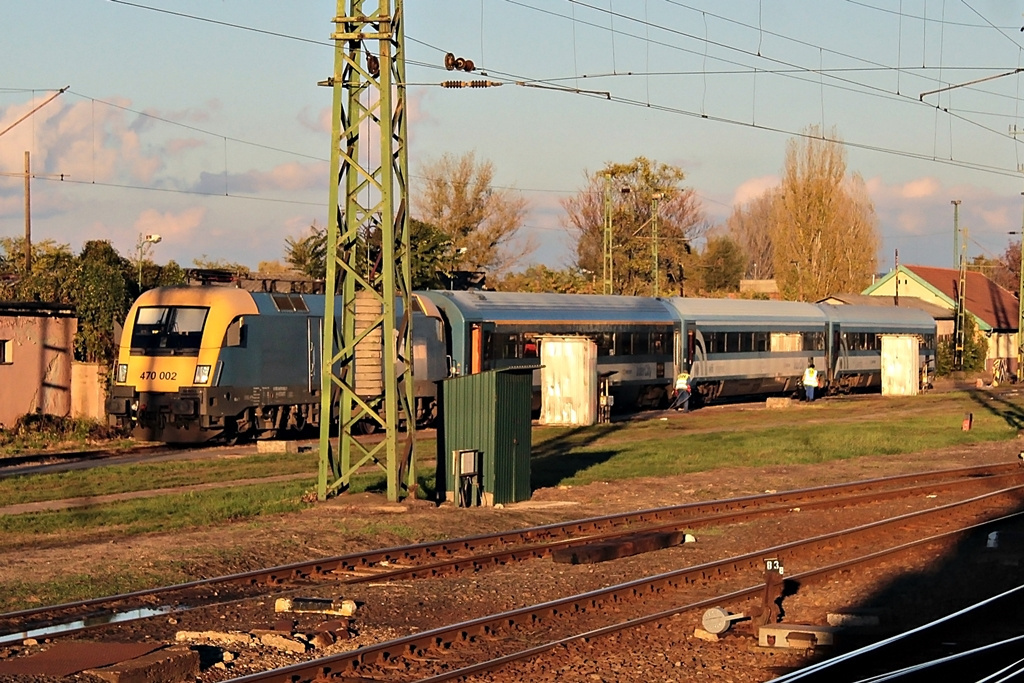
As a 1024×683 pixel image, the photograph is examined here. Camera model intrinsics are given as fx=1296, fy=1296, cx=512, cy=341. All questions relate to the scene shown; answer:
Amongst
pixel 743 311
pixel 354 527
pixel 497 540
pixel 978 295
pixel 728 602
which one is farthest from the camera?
pixel 978 295

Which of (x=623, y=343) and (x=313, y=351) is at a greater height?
(x=623, y=343)

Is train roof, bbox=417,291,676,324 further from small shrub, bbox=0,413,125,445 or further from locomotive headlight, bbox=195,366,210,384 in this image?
small shrub, bbox=0,413,125,445

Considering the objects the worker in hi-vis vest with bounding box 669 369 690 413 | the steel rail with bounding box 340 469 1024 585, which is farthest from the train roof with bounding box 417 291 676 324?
the steel rail with bounding box 340 469 1024 585

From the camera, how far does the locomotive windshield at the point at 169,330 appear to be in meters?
27.3

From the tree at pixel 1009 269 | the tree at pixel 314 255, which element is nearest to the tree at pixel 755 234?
the tree at pixel 1009 269

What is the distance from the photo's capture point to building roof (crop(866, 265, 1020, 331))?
81750 mm

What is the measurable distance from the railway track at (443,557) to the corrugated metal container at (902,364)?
28.7 m

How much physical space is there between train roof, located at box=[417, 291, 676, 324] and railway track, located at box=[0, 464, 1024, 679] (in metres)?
13.2

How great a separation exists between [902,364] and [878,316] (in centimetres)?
423

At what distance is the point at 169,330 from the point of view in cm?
2755

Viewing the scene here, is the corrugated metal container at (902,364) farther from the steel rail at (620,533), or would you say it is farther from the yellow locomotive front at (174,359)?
the yellow locomotive front at (174,359)

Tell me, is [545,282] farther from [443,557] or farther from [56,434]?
[443,557]

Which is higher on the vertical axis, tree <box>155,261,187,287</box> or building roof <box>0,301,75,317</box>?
tree <box>155,261,187,287</box>

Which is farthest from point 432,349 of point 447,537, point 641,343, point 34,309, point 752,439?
point 447,537
